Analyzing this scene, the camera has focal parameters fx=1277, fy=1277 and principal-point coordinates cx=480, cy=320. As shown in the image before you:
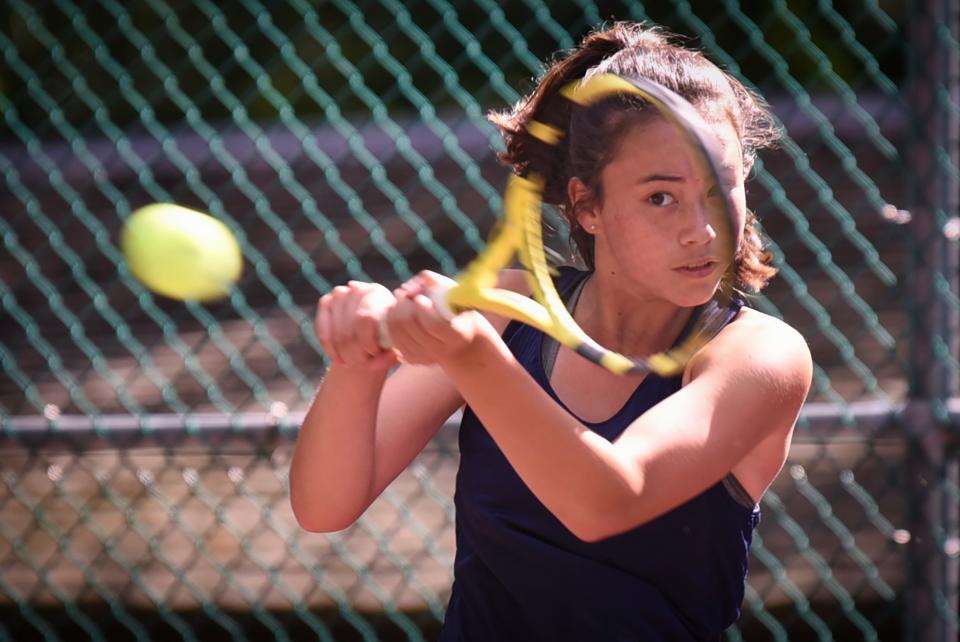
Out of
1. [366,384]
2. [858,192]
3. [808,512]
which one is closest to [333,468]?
[366,384]

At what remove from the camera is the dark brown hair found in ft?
4.35

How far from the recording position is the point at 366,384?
1400mm

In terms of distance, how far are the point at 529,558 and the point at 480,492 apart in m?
0.10

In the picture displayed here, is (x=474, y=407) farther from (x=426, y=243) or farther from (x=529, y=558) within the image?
(x=426, y=243)

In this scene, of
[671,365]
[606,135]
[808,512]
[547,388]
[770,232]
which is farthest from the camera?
[770,232]

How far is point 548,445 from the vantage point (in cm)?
118

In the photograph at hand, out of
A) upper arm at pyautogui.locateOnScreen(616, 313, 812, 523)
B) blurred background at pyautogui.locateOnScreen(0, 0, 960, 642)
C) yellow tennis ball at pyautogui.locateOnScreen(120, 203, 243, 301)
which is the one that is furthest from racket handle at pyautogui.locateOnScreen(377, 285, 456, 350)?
blurred background at pyautogui.locateOnScreen(0, 0, 960, 642)

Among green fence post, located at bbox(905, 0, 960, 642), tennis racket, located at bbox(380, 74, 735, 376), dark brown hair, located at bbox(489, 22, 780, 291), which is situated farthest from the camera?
green fence post, located at bbox(905, 0, 960, 642)

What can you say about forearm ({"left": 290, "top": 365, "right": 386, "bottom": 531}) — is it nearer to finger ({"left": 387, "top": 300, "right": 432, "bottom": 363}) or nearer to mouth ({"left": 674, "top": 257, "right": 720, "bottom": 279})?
finger ({"left": 387, "top": 300, "right": 432, "bottom": 363})

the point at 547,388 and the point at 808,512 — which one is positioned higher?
the point at 547,388

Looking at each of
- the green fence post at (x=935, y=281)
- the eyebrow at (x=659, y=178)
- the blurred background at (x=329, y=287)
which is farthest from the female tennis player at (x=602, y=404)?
the blurred background at (x=329, y=287)

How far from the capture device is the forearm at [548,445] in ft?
3.87

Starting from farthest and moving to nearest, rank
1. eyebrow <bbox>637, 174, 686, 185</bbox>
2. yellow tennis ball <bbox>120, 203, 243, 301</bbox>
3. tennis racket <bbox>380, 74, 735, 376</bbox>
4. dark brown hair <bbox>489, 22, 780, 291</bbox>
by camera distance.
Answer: yellow tennis ball <bbox>120, 203, 243, 301</bbox> < dark brown hair <bbox>489, 22, 780, 291</bbox> < eyebrow <bbox>637, 174, 686, 185</bbox> < tennis racket <bbox>380, 74, 735, 376</bbox>

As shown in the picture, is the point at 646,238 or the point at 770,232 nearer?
the point at 646,238
